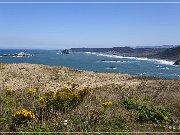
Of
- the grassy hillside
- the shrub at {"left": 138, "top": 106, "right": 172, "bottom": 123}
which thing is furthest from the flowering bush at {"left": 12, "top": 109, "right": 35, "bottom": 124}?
the shrub at {"left": 138, "top": 106, "right": 172, "bottom": 123}

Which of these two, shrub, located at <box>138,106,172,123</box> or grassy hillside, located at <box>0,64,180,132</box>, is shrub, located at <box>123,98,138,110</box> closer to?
grassy hillside, located at <box>0,64,180,132</box>

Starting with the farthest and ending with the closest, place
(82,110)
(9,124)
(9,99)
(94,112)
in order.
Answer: (9,99)
(82,110)
(94,112)
(9,124)

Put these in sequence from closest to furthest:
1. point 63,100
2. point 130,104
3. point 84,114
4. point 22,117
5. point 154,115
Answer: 1. point 22,117
2. point 84,114
3. point 154,115
4. point 63,100
5. point 130,104

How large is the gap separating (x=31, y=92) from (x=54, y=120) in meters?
4.19

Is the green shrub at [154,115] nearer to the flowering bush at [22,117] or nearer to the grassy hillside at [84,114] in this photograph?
the grassy hillside at [84,114]

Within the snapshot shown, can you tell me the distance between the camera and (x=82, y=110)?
35.8ft

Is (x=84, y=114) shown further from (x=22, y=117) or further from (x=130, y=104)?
(x=130, y=104)

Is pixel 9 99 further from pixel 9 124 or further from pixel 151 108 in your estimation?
pixel 151 108

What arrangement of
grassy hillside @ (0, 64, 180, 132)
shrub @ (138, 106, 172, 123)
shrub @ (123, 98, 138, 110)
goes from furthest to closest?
1. shrub @ (123, 98, 138, 110)
2. shrub @ (138, 106, 172, 123)
3. grassy hillside @ (0, 64, 180, 132)

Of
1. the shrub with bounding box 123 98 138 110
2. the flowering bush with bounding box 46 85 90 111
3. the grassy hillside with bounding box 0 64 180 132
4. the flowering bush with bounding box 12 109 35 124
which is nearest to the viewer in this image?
the grassy hillside with bounding box 0 64 180 132

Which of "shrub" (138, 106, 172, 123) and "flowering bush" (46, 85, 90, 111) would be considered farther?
"flowering bush" (46, 85, 90, 111)

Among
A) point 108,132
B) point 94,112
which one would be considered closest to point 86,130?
point 108,132

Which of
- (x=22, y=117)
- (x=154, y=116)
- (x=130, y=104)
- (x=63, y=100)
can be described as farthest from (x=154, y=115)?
(x=22, y=117)

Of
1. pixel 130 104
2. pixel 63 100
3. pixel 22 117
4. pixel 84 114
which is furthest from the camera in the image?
pixel 130 104
